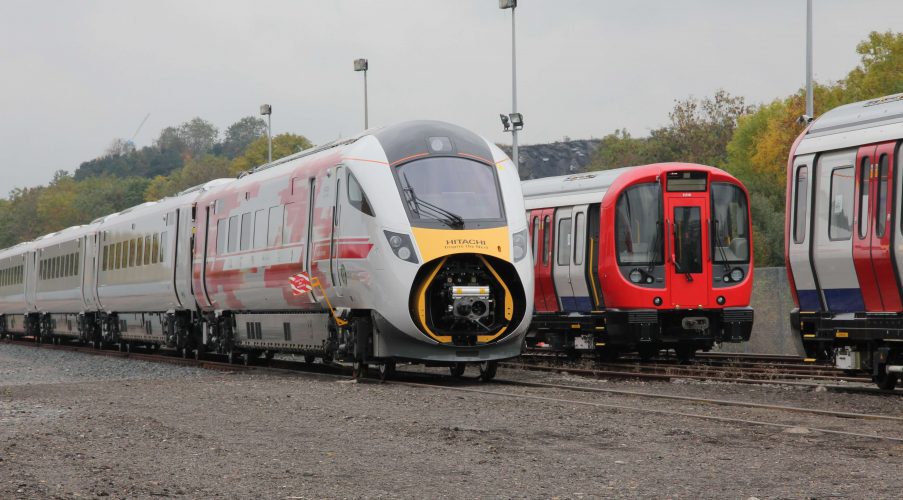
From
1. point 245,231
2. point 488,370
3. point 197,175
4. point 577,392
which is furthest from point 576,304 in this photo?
point 197,175

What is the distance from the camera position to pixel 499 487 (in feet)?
28.6

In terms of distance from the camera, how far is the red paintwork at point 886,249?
14953 mm

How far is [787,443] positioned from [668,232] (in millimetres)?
11266

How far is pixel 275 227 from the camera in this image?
843 inches

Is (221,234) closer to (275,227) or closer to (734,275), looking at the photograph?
(275,227)

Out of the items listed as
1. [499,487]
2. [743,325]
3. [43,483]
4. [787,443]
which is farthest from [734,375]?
[43,483]

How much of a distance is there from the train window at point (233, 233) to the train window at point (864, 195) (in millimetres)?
11803

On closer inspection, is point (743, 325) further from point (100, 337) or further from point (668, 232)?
point (100, 337)

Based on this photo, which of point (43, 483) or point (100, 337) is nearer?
point (43, 483)

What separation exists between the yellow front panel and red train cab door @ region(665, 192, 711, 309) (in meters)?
5.14

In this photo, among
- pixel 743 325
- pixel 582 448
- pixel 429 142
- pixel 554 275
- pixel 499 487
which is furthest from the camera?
pixel 554 275

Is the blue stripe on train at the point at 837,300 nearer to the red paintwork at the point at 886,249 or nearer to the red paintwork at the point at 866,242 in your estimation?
the red paintwork at the point at 866,242

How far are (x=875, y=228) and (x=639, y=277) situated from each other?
6.85 metres

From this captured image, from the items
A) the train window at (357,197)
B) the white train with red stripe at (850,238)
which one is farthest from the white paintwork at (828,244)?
the train window at (357,197)
